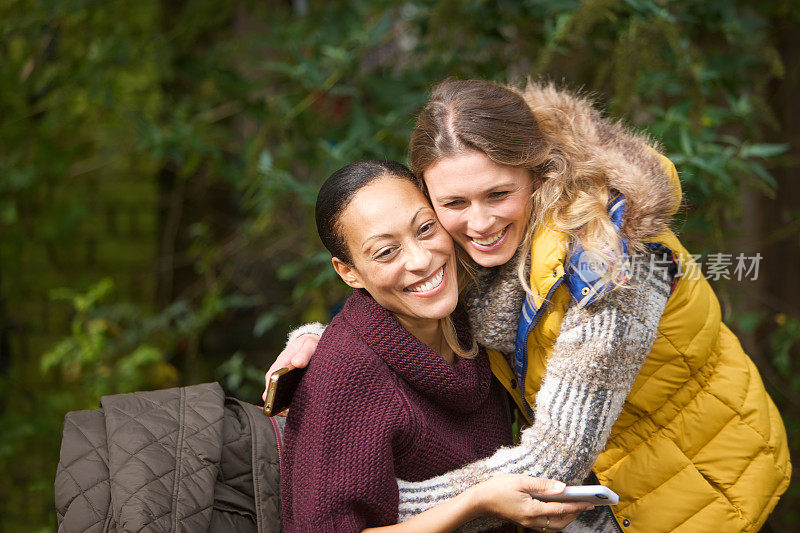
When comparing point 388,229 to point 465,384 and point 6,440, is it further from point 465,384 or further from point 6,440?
point 6,440

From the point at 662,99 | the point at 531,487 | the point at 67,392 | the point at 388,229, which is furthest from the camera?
the point at 67,392

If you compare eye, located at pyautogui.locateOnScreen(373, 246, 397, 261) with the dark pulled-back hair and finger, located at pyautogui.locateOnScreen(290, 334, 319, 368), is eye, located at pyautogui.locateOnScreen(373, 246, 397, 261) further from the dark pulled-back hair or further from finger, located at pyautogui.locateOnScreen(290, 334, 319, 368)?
finger, located at pyautogui.locateOnScreen(290, 334, 319, 368)

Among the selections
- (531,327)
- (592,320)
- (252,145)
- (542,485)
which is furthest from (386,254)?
(252,145)

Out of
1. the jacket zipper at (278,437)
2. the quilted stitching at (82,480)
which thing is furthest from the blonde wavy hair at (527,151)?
the quilted stitching at (82,480)

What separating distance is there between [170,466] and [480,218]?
3.24 ft

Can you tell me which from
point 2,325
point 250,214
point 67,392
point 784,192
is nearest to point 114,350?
point 67,392

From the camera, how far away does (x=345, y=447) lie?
67.9 inches

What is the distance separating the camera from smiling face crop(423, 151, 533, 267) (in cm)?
Result: 188

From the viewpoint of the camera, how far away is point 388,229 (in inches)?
73.2

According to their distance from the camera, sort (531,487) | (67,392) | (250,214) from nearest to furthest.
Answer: (531,487), (67,392), (250,214)

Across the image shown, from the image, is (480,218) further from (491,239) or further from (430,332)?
(430,332)

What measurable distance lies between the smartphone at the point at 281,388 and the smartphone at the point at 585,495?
0.64 m

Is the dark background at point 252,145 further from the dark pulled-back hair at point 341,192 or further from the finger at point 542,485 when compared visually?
the finger at point 542,485

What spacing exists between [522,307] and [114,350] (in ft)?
8.38
